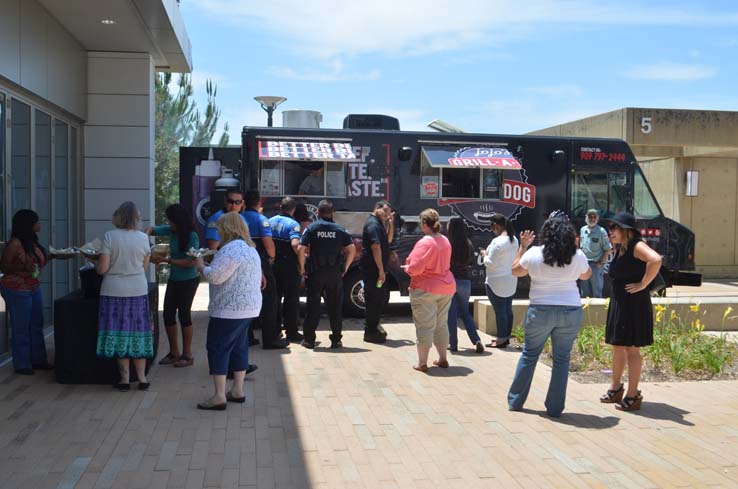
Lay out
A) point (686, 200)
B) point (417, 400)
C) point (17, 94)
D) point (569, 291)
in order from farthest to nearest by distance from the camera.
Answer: point (686, 200), point (17, 94), point (417, 400), point (569, 291)

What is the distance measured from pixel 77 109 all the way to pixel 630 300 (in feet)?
25.8

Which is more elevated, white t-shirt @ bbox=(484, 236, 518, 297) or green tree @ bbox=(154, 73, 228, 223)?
green tree @ bbox=(154, 73, 228, 223)

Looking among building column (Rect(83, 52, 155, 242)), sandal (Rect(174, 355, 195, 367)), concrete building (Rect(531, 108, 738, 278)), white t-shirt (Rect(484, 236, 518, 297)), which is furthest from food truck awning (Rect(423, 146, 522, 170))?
concrete building (Rect(531, 108, 738, 278))

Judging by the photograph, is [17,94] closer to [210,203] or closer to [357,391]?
[210,203]

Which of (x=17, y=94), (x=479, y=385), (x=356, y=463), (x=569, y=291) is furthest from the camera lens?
(x=17, y=94)

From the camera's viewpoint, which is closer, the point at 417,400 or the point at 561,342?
the point at 561,342

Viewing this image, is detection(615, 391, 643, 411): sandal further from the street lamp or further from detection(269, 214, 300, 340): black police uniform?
the street lamp

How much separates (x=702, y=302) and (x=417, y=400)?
18.9 ft

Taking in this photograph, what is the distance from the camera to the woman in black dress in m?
6.77

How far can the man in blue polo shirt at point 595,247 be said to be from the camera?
11.9 meters

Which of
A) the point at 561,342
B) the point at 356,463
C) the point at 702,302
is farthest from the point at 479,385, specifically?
the point at 702,302

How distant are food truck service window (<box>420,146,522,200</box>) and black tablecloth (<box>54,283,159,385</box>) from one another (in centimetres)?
569

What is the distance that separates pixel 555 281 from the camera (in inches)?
258

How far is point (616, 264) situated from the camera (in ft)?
22.7
